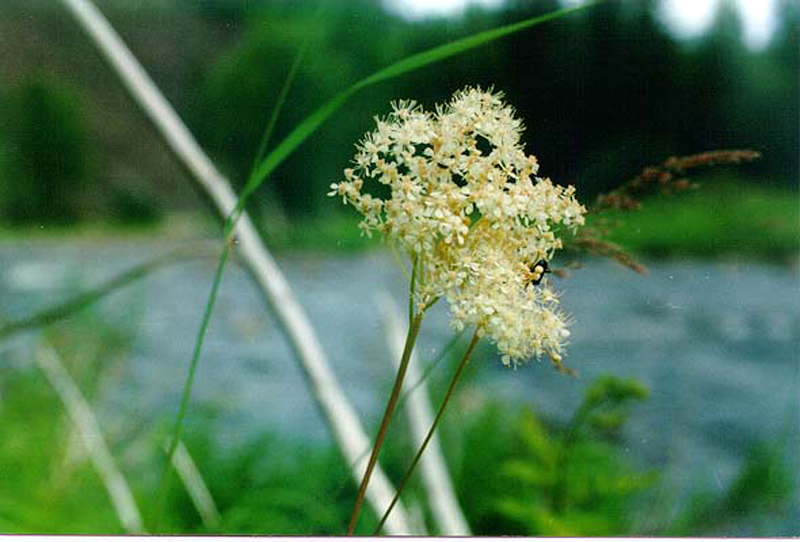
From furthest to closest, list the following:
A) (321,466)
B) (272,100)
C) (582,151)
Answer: (321,466) → (272,100) → (582,151)

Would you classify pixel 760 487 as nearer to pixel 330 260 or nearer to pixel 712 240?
pixel 712 240

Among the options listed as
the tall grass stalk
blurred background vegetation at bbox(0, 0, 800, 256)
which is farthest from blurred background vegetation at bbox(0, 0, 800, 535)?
the tall grass stalk

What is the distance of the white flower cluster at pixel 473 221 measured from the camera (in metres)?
0.61

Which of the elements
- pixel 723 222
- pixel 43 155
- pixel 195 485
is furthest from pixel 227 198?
pixel 723 222

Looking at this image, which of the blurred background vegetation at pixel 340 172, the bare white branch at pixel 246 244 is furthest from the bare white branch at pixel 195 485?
the bare white branch at pixel 246 244

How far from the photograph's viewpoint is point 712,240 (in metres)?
1.46

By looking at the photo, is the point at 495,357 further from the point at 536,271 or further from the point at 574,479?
the point at 536,271

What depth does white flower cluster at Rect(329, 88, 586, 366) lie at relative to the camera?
24.0 inches

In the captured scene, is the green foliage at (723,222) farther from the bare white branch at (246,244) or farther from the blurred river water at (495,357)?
the bare white branch at (246,244)

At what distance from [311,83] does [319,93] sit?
3cm

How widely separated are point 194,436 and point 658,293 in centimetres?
90

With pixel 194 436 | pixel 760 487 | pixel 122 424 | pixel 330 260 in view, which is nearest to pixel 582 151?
pixel 330 260

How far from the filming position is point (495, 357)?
1554mm

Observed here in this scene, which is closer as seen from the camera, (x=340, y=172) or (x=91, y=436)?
(x=340, y=172)
